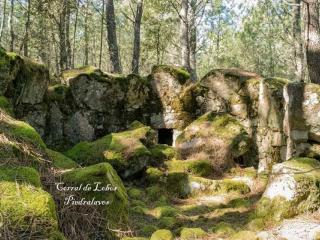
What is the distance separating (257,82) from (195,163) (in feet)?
9.86

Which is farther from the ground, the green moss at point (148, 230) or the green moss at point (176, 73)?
the green moss at point (176, 73)

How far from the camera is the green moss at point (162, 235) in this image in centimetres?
552

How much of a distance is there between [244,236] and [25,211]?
3264 mm

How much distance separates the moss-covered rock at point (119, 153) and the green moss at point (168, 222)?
7.71ft

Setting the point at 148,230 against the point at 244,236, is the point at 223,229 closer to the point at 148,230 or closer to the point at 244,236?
the point at 244,236

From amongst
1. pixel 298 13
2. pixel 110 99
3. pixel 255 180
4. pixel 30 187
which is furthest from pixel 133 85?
pixel 298 13

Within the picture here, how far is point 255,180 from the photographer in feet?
29.2

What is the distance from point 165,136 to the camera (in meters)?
11.9

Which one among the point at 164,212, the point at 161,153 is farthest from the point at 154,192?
the point at 161,153

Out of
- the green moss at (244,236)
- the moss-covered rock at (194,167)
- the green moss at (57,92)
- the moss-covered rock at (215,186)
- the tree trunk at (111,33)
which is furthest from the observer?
the tree trunk at (111,33)

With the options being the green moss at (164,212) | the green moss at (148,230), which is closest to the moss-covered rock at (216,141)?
the green moss at (164,212)

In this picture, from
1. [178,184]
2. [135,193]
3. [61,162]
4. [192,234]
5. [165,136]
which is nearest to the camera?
[192,234]

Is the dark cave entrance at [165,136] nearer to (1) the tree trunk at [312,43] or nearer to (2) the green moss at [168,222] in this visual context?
(1) the tree trunk at [312,43]

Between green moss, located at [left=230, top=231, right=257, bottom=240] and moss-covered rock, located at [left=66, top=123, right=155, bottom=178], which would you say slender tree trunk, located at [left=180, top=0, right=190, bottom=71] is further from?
green moss, located at [left=230, top=231, right=257, bottom=240]
